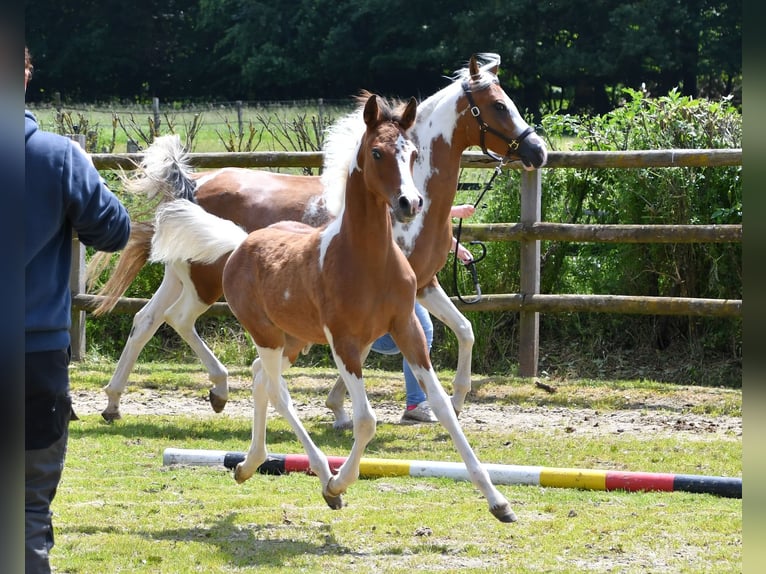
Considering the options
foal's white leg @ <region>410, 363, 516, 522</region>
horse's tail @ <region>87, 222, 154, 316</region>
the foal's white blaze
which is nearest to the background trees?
horse's tail @ <region>87, 222, 154, 316</region>

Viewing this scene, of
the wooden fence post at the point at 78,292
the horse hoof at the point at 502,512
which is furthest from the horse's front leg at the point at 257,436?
the wooden fence post at the point at 78,292

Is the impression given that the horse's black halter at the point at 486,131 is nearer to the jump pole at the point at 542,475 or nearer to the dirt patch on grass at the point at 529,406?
the dirt patch on grass at the point at 529,406

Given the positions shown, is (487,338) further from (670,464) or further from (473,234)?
(670,464)

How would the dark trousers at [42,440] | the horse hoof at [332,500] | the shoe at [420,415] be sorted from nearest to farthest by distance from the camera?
the dark trousers at [42,440], the horse hoof at [332,500], the shoe at [420,415]

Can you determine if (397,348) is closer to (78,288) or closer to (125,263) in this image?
(125,263)

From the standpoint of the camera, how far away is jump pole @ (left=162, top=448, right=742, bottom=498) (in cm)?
503

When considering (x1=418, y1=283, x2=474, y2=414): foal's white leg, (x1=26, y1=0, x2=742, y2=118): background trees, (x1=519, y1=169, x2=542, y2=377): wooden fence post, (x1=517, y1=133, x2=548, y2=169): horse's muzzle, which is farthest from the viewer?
(x1=26, y1=0, x2=742, y2=118): background trees

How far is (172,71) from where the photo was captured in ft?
151

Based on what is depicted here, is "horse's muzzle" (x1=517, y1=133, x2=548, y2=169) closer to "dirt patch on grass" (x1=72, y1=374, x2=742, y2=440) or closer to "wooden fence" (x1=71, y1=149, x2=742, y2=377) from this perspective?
"wooden fence" (x1=71, y1=149, x2=742, y2=377)

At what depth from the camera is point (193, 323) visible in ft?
24.0

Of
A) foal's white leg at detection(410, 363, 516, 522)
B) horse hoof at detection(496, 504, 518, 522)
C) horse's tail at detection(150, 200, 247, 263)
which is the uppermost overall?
horse's tail at detection(150, 200, 247, 263)

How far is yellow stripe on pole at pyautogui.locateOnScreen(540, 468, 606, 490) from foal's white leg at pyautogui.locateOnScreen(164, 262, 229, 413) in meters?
2.80

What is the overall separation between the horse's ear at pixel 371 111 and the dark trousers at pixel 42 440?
6.08 feet

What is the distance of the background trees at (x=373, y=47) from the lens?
36.7 metres
